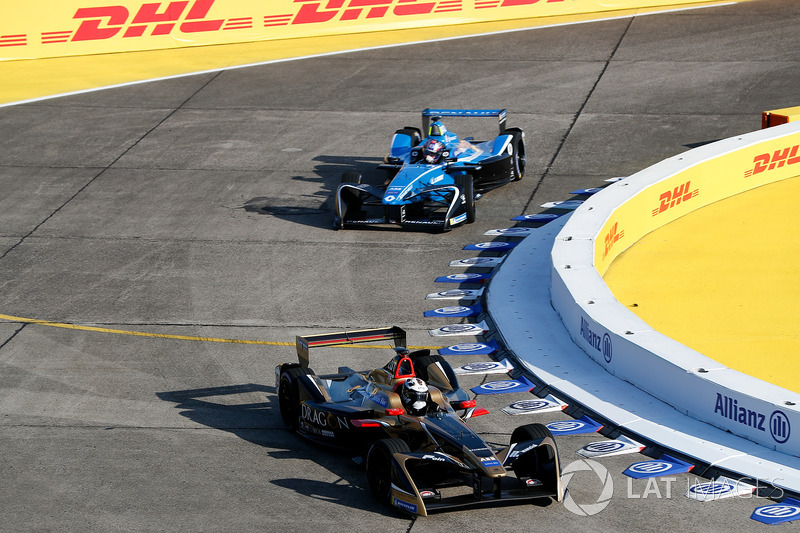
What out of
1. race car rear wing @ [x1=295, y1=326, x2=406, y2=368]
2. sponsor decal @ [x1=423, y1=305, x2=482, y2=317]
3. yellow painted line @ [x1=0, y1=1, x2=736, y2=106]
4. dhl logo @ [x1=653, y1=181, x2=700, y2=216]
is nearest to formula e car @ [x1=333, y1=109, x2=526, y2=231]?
dhl logo @ [x1=653, y1=181, x2=700, y2=216]

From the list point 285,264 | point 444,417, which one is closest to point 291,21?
point 285,264

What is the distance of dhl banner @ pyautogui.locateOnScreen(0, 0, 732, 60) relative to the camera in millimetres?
32906

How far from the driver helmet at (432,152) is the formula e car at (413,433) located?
8.04m

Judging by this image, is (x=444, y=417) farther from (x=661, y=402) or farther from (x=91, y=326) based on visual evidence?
(x=91, y=326)

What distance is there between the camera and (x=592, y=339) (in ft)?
49.7

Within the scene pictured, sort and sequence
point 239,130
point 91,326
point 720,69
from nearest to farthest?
1. point 91,326
2. point 239,130
3. point 720,69

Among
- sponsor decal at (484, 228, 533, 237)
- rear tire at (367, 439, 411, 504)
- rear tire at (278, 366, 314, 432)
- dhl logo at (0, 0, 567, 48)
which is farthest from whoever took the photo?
dhl logo at (0, 0, 567, 48)

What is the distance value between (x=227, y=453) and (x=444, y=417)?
2.52 metres

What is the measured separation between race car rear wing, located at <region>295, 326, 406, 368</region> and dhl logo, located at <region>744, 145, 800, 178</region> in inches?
445

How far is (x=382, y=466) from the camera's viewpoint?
463 inches

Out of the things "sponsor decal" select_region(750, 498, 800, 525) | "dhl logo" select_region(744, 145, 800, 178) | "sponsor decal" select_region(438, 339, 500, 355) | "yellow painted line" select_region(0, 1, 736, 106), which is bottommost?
"sponsor decal" select_region(750, 498, 800, 525)

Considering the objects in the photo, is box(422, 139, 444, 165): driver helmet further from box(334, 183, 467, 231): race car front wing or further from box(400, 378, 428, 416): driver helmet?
box(400, 378, 428, 416): driver helmet

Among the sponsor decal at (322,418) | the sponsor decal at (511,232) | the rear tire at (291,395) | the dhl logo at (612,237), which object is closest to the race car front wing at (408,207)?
the sponsor decal at (511,232)

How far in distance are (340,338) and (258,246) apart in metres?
6.86
